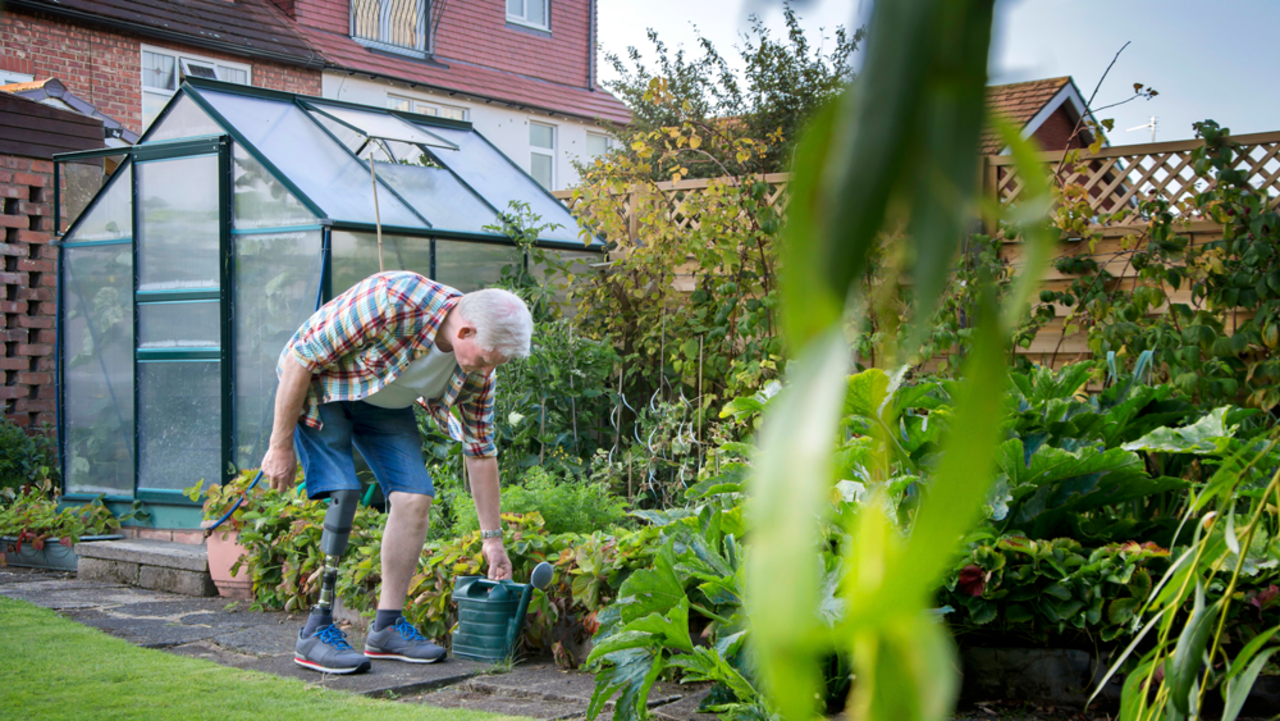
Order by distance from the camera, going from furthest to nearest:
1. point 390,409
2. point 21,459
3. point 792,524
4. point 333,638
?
1. point 21,459
2. point 390,409
3. point 333,638
4. point 792,524

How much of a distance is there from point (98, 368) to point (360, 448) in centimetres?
352

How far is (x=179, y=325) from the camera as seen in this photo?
6070 mm

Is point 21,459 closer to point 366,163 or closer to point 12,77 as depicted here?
point 366,163

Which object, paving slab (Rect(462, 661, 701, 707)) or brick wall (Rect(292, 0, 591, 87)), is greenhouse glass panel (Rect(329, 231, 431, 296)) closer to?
paving slab (Rect(462, 661, 701, 707))

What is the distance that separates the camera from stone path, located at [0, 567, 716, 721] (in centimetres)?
318

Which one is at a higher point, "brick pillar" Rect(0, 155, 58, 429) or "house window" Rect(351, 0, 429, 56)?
"house window" Rect(351, 0, 429, 56)

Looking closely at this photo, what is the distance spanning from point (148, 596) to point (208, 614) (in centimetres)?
71

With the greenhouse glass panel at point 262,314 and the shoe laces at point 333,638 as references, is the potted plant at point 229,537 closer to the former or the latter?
the greenhouse glass panel at point 262,314

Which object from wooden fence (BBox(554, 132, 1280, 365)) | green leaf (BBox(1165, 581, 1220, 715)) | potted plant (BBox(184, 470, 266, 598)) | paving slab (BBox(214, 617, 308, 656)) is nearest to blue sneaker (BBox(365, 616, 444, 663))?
paving slab (BBox(214, 617, 308, 656))

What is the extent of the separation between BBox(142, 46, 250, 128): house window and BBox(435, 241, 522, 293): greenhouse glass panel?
6631 millimetres

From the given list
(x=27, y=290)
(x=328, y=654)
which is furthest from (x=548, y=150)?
(x=328, y=654)

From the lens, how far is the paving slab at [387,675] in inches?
133

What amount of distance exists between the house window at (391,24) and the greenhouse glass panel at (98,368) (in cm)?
856

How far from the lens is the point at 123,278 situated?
21.0ft
